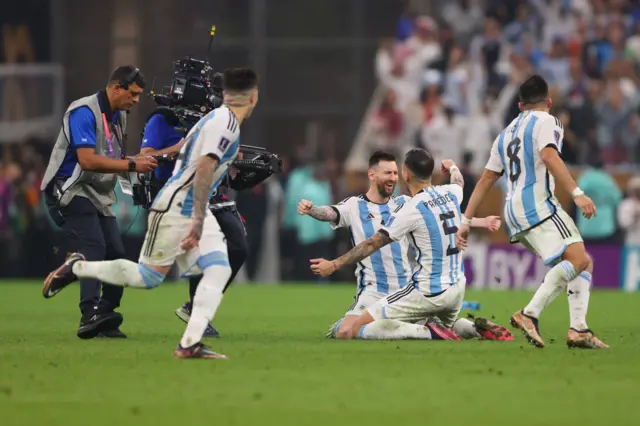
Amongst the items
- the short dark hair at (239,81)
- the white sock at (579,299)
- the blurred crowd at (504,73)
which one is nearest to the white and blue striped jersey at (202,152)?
the short dark hair at (239,81)

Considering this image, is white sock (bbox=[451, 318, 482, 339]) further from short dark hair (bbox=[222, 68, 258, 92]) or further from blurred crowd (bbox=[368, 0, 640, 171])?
blurred crowd (bbox=[368, 0, 640, 171])

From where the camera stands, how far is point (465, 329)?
35.1 feet

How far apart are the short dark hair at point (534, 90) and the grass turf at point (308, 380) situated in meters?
1.85

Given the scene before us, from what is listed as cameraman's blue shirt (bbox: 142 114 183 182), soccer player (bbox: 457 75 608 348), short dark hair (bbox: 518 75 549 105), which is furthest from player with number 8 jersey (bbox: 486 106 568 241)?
cameraman's blue shirt (bbox: 142 114 183 182)

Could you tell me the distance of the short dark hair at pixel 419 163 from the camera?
1041 centimetres

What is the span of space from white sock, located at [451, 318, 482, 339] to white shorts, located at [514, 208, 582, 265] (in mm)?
1140

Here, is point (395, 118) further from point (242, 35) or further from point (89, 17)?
point (89, 17)

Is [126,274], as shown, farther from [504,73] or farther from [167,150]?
[504,73]

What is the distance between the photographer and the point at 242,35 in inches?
1069

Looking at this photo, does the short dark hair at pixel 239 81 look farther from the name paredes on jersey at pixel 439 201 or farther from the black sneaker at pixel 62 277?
the name paredes on jersey at pixel 439 201

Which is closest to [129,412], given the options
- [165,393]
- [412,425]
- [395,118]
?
[165,393]

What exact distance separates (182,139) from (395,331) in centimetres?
241

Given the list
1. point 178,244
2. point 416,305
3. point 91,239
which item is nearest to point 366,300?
point 416,305

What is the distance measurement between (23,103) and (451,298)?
60.5ft
